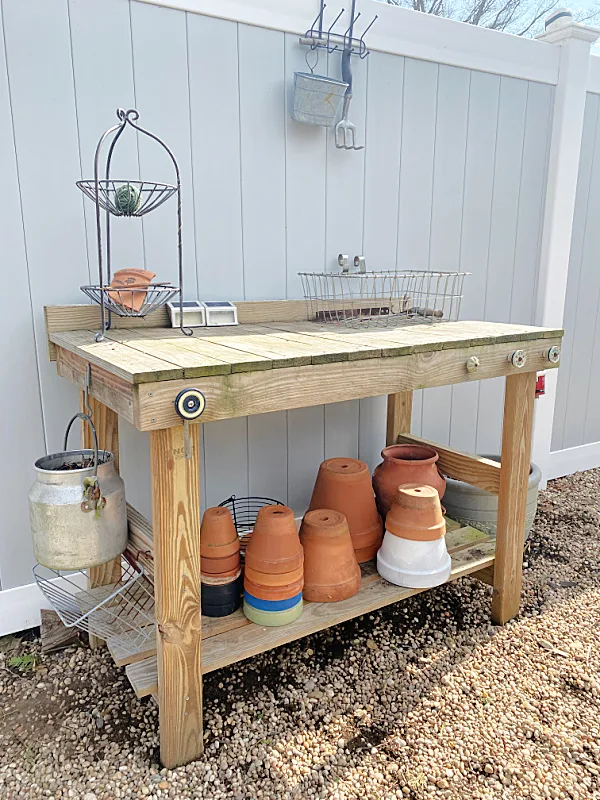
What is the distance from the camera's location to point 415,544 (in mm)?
1864

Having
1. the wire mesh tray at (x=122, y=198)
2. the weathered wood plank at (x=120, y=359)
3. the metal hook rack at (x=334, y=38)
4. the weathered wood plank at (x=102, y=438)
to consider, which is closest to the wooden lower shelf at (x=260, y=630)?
the weathered wood plank at (x=102, y=438)

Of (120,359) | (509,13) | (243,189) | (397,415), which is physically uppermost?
(509,13)

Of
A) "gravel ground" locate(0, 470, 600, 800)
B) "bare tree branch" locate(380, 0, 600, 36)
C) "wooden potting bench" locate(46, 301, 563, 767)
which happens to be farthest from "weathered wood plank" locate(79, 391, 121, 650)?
"bare tree branch" locate(380, 0, 600, 36)

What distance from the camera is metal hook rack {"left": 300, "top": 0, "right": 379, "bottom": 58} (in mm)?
2129

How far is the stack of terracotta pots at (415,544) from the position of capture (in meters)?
1.86

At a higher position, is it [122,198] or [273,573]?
[122,198]

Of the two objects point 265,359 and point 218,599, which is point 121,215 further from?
point 218,599

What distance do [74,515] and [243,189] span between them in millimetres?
1272

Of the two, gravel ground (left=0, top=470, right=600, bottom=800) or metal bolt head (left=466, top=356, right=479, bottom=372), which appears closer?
gravel ground (left=0, top=470, right=600, bottom=800)

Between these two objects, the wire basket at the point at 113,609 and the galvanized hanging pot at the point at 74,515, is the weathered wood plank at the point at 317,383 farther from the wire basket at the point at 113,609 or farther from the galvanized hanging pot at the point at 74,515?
the wire basket at the point at 113,609

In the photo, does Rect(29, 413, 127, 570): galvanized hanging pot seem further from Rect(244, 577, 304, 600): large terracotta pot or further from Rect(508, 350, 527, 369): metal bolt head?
Rect(508, 350, 527, 369): metal bolt head

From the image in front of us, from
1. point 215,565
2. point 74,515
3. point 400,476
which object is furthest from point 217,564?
point 400,476

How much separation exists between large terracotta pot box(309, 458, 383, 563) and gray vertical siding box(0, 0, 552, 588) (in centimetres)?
41

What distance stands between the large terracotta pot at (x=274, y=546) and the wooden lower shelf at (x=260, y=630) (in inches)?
6.1
